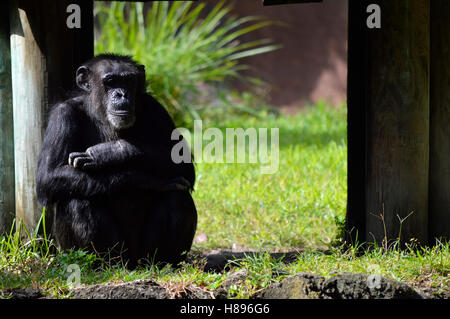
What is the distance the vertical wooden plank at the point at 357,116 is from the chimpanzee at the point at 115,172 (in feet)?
4.08

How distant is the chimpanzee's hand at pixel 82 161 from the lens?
474cm

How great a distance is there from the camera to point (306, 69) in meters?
13.6

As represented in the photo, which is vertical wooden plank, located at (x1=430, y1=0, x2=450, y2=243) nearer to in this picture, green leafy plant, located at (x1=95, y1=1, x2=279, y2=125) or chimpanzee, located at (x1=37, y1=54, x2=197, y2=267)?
chimpanzee, located at (x1=37, y1=54, x2=197, y2=267)

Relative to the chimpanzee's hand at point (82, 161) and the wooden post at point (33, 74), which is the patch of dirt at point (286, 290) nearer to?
the chimpanzee's hand at point (82, 161)

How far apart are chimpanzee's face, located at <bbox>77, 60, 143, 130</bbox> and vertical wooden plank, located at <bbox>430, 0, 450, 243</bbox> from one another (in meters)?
2.21

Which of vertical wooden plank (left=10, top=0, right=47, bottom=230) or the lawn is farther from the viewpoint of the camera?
the lawn

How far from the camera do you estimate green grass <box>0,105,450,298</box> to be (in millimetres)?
4254

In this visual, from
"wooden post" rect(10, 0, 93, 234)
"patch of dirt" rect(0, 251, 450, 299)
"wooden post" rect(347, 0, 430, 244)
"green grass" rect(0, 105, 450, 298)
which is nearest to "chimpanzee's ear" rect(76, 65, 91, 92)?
"wooden post" rect(10, 0, 93, 234)

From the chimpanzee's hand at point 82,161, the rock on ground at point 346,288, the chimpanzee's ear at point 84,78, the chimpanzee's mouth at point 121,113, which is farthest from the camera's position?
the chimpanzee's ear at point 84,78

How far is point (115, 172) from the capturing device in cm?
485

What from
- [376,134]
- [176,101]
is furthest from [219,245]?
[176,101]

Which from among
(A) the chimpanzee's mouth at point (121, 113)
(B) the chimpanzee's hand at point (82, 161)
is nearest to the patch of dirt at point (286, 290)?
(B) the chimpanzee's hand at point (82, 161)
